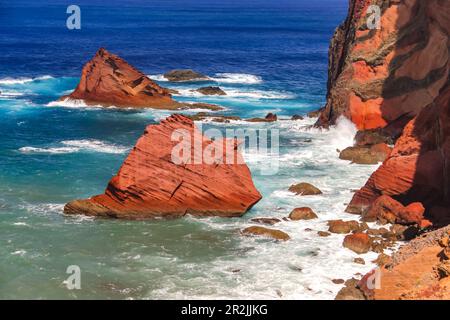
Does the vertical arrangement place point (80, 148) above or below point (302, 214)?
below

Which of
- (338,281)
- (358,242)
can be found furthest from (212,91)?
(338,281)

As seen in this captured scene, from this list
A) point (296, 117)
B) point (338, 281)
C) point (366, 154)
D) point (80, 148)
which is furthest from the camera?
point (296, 117)

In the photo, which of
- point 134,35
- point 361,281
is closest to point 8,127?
point 361,281

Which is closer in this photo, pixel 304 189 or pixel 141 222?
pixel 141 222

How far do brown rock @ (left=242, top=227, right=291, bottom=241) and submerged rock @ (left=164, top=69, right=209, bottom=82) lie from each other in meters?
61.8

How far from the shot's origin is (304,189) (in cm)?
4628

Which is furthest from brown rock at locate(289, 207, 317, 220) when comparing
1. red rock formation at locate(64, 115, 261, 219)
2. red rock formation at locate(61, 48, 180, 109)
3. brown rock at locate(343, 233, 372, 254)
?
red rock formation at locate(61, 48, 180, 109)

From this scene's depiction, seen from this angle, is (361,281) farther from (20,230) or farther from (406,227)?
(20,230)

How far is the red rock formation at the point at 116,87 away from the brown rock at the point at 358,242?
143 ft

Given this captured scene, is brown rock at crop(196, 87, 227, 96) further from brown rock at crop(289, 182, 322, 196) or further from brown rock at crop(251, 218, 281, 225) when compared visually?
brown rock at crop(251, 218, 281, 225)

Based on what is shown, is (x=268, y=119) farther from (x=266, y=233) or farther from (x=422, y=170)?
(x=266, y=233)

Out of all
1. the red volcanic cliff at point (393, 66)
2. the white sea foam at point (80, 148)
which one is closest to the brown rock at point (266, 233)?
the white sea foam at point (80, 148)

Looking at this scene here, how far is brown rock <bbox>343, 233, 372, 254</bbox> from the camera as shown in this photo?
3641 centimetres

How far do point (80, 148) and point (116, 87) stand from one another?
791 inches
